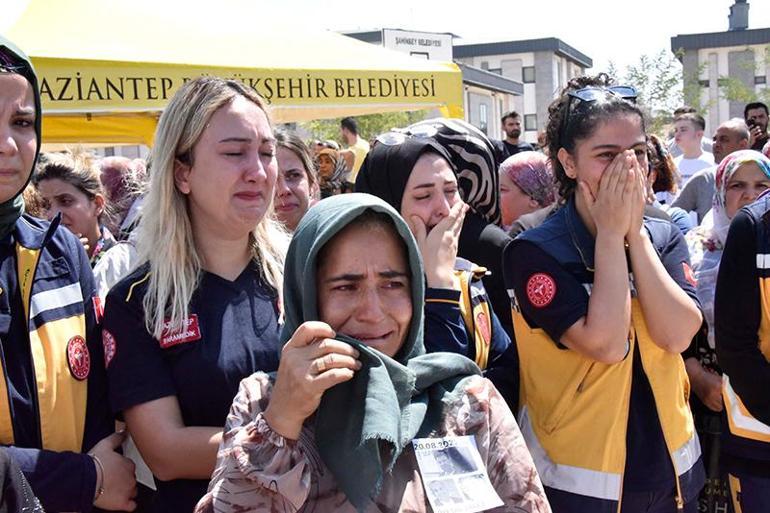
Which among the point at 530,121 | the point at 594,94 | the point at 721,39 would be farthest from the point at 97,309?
the point at 530,121

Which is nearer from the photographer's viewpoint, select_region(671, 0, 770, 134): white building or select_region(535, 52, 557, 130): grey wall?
select_region(671, 0, 770, 134): white building

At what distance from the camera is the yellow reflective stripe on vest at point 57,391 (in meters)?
2.18

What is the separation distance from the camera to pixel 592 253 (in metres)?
2.63

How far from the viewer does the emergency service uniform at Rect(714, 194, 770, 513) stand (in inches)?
108

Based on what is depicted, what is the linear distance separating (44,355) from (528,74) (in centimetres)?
5500

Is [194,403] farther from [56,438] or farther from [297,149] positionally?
[297,149]

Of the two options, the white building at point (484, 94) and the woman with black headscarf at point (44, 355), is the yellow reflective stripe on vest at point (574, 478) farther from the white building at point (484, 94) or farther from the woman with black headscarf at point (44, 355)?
the white building at point (484, 94)

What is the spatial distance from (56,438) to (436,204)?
60.6 inches

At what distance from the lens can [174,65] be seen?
5.24 meters

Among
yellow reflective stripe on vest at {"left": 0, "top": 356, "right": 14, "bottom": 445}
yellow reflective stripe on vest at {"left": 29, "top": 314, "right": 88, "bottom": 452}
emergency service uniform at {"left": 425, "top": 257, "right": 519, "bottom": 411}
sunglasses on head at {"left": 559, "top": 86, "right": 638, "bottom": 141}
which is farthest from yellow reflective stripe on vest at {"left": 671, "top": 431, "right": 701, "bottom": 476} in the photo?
yellow reflective stripe on vest at {"left": 0, "top": 356, "right": 14, "bottom": 445}

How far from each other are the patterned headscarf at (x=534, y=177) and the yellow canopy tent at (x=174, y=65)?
1.89 m

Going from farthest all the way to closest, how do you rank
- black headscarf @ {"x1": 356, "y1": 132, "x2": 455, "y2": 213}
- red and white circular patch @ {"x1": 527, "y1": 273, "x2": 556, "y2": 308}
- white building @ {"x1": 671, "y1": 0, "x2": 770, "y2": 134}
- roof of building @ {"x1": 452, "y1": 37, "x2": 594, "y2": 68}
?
roof of building @ {"x1": 452, "y1": 37, "x2": 594, "y2": 68}
white building @ {"x1": 671, "y1": 0, "x2": 770, "y2": 134}
black headscarf @ {"x1": 356, "y1": 132, "x2": 455, "y2": 213}
red and white circular patch @ {"x1": 527, "y1": 273, "x2": 556, "y2": 308}

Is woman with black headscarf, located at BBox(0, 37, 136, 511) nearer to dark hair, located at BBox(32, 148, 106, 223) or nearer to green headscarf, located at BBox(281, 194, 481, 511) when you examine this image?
green headscarf, located at BBox(281, 194, 481, 511)

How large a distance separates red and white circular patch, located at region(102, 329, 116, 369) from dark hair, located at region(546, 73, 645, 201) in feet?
5.43
